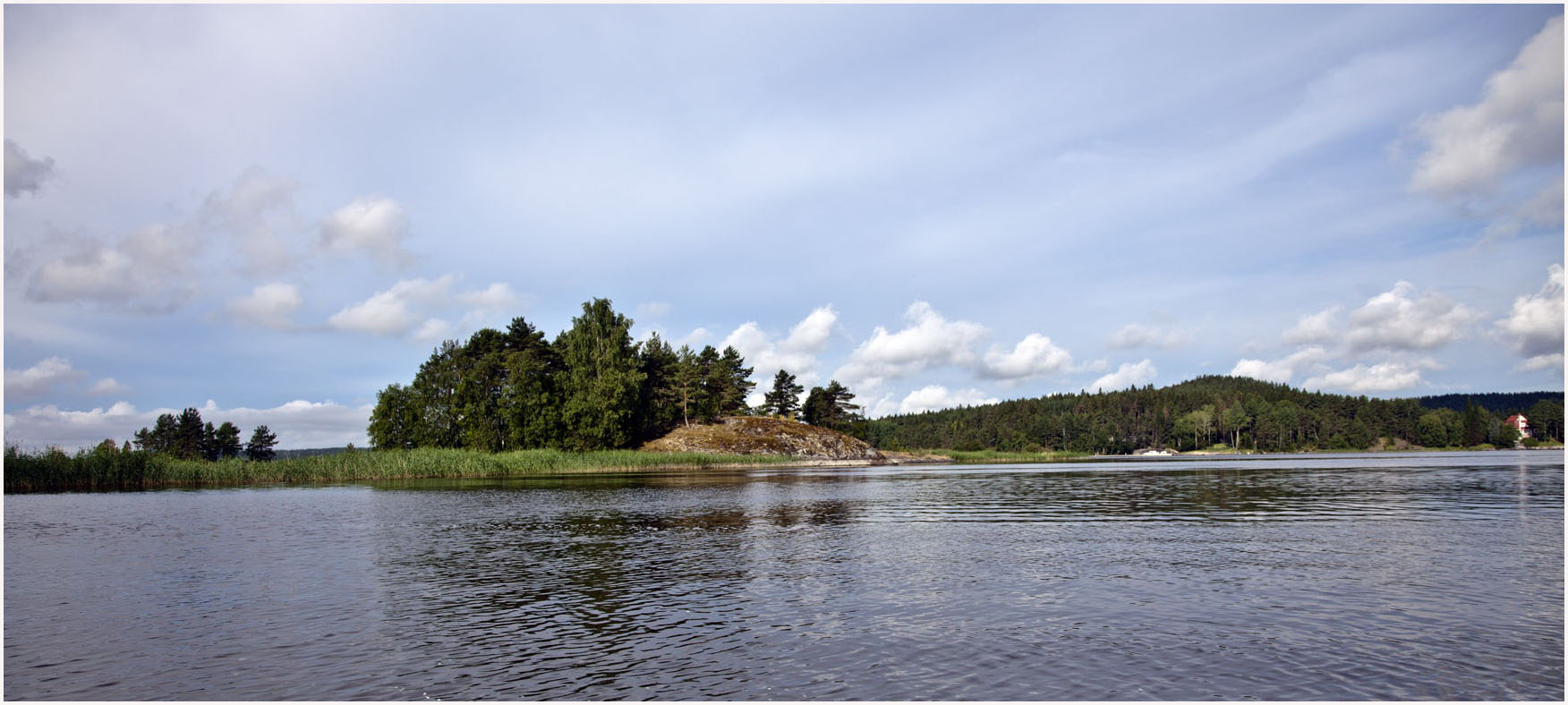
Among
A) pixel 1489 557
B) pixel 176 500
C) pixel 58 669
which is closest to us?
pixel 58 669

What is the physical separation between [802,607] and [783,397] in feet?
474

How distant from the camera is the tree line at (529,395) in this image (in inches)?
4306

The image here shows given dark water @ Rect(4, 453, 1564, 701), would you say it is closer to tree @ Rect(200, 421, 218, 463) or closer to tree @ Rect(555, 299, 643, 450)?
tree @ Rect(555, 299, 643, 450)

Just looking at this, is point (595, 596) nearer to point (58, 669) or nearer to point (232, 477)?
point (58, 669)

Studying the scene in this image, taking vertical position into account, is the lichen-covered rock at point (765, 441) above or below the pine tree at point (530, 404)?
below

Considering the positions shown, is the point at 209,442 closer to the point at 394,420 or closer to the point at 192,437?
the point at 192,437

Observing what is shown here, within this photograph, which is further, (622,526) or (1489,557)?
(622,526)

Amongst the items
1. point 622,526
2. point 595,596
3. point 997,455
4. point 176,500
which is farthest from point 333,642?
point 997,455

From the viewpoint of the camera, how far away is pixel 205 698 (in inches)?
448

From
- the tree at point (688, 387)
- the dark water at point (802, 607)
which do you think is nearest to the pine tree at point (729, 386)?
the tree at point (688, 387)

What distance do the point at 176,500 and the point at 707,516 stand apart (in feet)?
108

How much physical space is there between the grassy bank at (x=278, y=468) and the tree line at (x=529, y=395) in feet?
54.2

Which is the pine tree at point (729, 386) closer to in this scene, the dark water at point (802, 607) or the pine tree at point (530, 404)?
the pine tree at point (530, 404)

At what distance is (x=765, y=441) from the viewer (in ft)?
433
